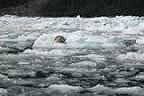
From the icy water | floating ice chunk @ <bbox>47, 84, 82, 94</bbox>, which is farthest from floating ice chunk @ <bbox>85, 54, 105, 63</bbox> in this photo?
floating ice chunk @ <bbox>47, 84, 82, 94</bbox>

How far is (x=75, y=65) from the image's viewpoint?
3910 mm

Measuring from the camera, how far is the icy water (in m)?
2.99

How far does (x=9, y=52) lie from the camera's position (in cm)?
491

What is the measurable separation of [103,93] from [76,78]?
Result: 57 cm

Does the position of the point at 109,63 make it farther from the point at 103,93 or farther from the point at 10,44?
the point at 10,44

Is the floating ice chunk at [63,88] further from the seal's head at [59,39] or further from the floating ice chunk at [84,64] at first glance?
the seal's head at [59,39]

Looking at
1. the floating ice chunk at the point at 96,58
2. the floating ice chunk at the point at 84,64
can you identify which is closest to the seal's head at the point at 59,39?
the floating ice chunk at the point at 96,58

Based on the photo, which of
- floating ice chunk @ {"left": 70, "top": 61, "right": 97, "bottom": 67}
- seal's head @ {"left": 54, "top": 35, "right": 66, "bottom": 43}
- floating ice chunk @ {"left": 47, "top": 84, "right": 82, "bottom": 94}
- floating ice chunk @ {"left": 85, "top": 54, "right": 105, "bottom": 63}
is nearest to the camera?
floating ice chunk @ {"left": 47, "top": 84, "right": 82, "bottom": 94}

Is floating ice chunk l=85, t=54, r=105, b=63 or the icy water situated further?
floating ice chunk l=85, t=54, r=105, b=63

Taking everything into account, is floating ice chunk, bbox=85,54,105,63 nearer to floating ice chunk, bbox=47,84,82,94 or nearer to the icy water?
the icy water

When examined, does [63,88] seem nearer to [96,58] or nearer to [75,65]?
[75,65]

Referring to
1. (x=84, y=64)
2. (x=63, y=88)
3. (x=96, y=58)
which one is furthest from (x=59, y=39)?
(x=63, y=88)

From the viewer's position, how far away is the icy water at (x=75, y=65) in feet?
9.80

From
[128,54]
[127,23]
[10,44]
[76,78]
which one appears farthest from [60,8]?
[76,78]
